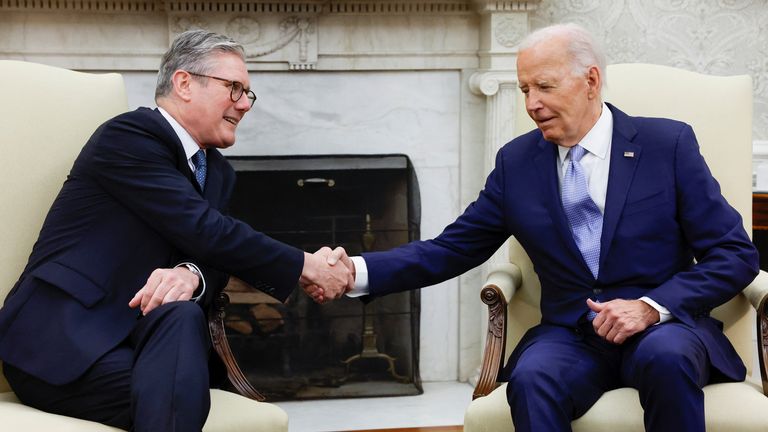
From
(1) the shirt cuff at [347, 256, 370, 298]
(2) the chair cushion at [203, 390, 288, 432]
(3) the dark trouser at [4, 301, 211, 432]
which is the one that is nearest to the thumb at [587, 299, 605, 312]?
(1) the shirt cuff at [347, 256, 370, 298]

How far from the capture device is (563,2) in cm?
411

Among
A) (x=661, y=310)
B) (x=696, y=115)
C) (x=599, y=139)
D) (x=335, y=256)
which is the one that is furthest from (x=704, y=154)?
(x=335, y=256)

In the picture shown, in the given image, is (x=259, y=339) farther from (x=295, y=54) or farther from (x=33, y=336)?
(x=33, y=336)

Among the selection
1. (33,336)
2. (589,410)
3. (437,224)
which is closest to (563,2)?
(437,224)

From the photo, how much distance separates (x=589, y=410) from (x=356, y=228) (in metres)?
1.98

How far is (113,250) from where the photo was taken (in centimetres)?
227

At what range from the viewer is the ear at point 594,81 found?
8.23 ft

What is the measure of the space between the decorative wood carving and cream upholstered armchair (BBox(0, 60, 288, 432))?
515mm

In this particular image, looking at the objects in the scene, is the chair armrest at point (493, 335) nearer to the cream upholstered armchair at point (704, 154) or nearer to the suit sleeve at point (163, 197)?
the cream upholstered armchair at point (704, 154)

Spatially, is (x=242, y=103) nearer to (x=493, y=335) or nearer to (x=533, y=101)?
(x=533, y=101)

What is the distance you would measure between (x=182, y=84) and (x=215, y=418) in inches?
30.8

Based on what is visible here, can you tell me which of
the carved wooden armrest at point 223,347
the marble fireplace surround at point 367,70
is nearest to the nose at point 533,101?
the carved wooden armrest at point 223,347

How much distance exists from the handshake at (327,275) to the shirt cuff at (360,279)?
0.4 inches

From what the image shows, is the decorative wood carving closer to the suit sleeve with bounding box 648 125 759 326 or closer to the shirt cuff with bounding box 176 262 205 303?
the suit sleeve with bounding box 648 125 759 326
